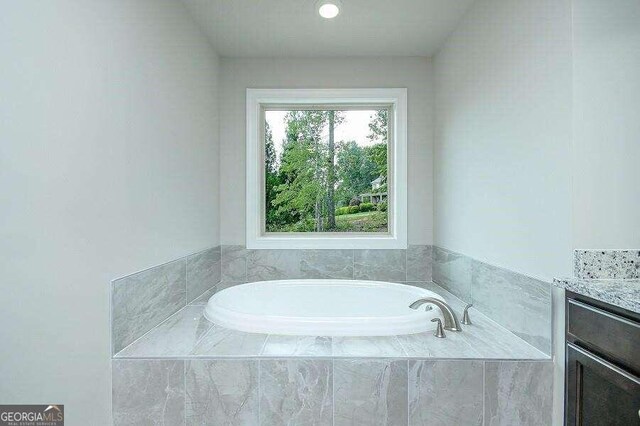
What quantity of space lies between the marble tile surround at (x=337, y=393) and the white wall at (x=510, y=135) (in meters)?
0.53

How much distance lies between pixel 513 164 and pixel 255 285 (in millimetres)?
1876

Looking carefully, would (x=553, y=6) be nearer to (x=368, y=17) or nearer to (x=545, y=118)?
(x=545, y=118)

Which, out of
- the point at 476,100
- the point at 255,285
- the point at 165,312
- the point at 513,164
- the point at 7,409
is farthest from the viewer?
the point at 255,285

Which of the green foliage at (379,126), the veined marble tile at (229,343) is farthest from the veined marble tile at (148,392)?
the green foliage at (379,126)

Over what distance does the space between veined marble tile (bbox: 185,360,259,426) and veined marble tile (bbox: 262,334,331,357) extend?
0.37ft

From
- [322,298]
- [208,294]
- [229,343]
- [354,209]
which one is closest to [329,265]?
[322,298]

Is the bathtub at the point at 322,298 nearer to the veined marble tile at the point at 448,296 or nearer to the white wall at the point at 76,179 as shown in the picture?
the veined marble tile at the point at 448,296

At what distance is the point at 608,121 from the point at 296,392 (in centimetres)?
168

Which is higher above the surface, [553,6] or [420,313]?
[553,6]

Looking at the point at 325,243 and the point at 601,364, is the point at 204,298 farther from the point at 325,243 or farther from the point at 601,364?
the point at 601,364

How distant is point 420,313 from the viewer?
1677mm

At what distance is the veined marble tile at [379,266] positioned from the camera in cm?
267

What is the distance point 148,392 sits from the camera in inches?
53.4

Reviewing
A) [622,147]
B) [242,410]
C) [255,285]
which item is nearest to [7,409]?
[242,410]
